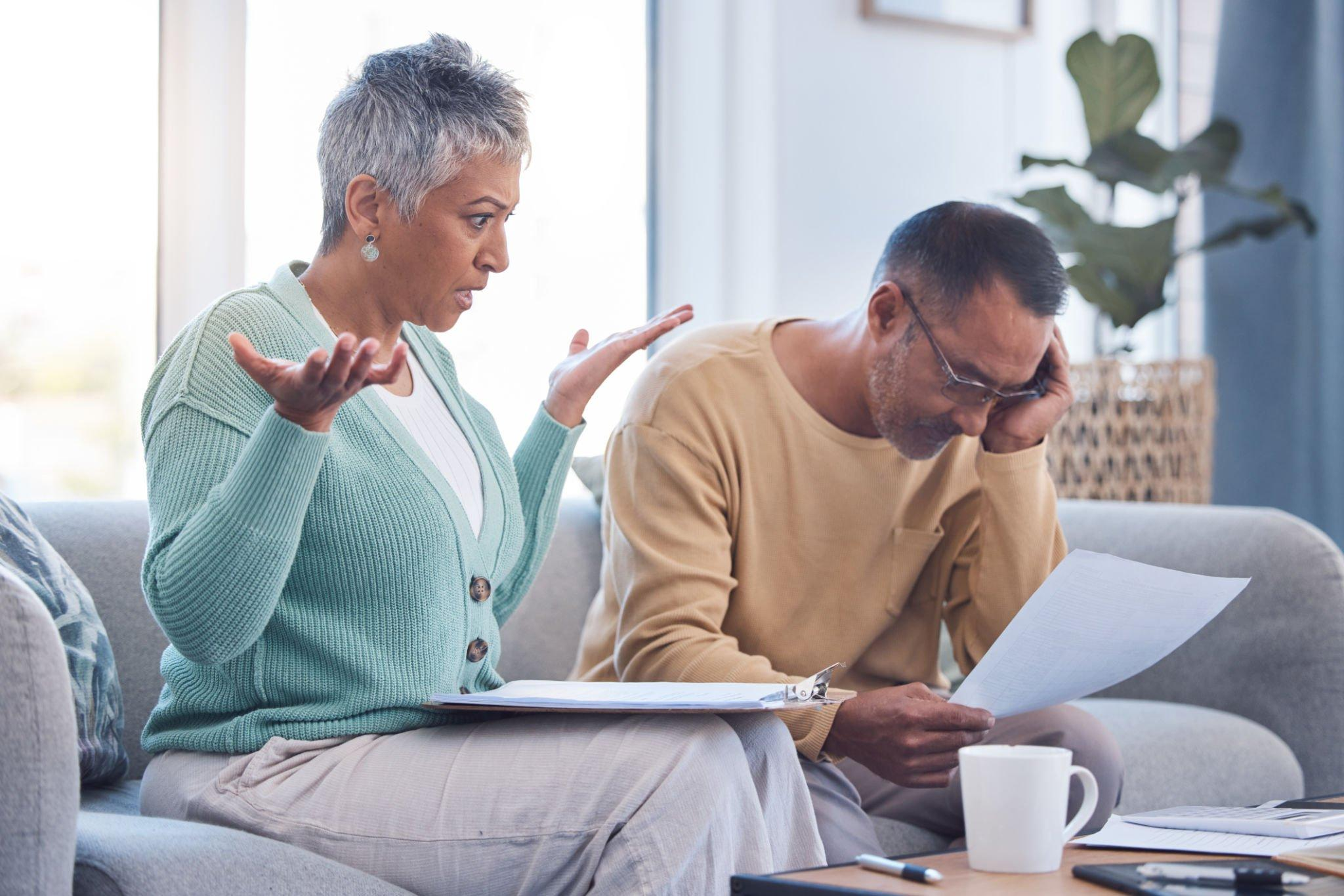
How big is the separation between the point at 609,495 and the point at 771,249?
1.34 metres

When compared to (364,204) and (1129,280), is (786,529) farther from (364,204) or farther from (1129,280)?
(1129,280)

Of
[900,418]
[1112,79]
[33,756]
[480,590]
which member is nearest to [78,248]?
[480,590]

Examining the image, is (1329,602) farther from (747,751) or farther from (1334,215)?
(1334,215)

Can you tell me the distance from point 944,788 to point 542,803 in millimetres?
553

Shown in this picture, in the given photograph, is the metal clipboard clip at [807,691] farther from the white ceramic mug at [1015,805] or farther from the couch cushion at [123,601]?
the couch cushion at [123,601]

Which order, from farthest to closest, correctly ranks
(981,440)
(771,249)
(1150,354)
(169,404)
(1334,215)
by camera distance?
(1150,354), (1334,215), (771,249), (981,440), (169,404)

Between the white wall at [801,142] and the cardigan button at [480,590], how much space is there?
1.62m

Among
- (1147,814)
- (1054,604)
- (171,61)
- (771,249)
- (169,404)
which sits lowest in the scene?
(1147,814)

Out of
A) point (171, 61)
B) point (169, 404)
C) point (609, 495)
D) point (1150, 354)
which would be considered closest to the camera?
point (169, 404)

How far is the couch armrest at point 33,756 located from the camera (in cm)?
88

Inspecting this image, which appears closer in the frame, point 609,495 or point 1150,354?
point 609,495

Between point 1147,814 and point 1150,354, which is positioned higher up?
point 1150,354

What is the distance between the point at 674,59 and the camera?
9.69 ft

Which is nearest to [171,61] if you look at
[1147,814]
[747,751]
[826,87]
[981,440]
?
[826,87]
